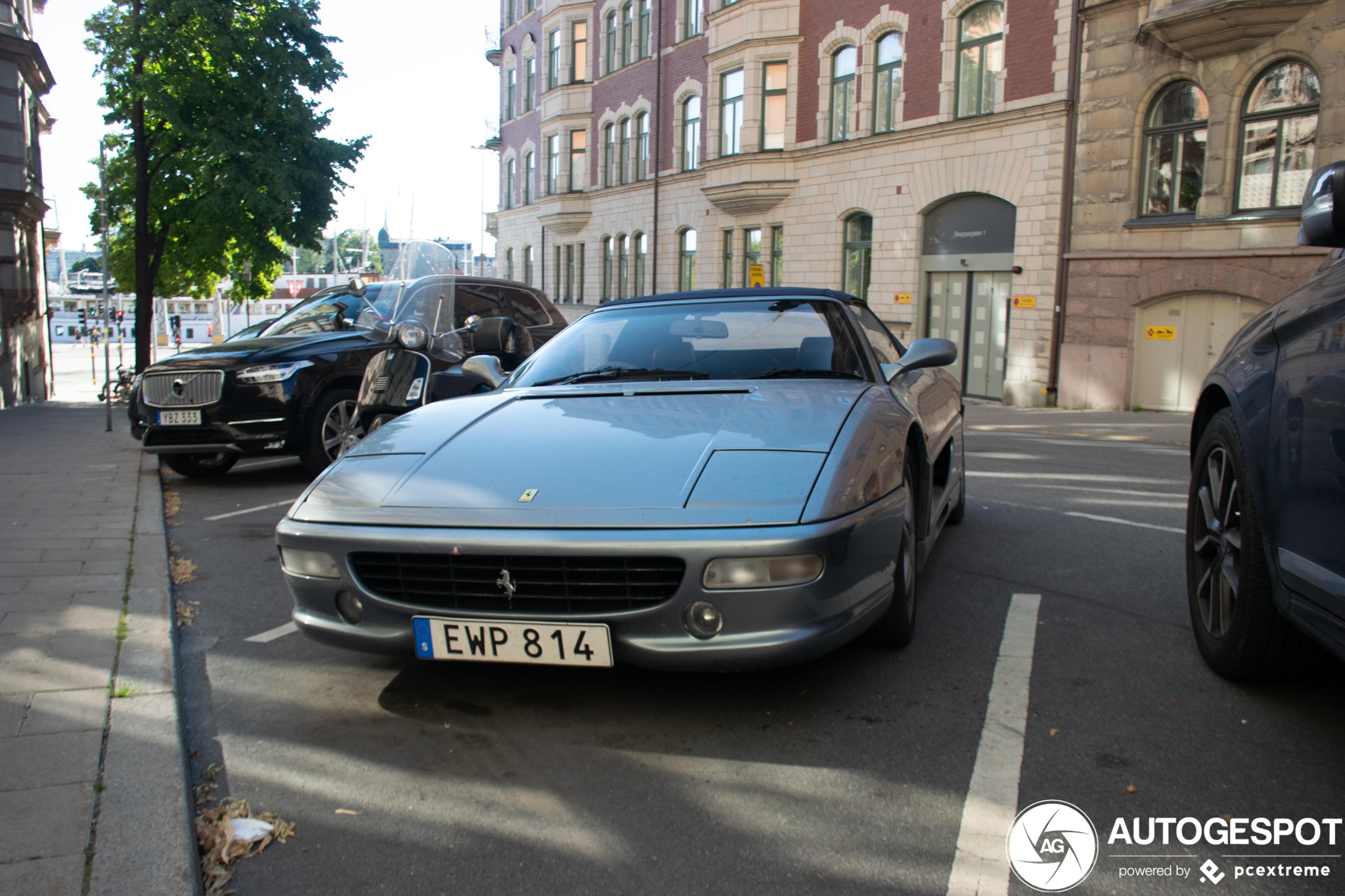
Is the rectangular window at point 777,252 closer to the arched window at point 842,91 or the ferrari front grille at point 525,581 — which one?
the arched window at point 842,91

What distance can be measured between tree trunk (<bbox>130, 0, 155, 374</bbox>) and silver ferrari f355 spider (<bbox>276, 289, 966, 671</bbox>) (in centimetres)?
1847

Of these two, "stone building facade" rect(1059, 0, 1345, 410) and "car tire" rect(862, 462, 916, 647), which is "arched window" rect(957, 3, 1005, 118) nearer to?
"stone building facade" rect(1059, 0, 1345, 410)

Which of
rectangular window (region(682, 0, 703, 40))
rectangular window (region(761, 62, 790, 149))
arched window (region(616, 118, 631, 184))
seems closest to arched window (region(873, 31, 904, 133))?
rectangular window (region(761, 62, 790, 149))

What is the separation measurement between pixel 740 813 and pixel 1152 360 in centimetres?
1660

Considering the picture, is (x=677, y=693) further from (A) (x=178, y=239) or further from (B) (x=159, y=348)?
(B) (x=159, y=348)

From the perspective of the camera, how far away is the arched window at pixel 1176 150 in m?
16.5

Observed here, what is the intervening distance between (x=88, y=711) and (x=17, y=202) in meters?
20.7

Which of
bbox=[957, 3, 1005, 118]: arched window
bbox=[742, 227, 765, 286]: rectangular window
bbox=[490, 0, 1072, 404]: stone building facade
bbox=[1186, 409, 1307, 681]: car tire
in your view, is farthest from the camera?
bbox=[742, 227, 765, 286]: rectangular window

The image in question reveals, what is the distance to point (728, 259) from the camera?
1135 inches

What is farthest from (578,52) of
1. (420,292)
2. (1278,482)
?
(1278,482)

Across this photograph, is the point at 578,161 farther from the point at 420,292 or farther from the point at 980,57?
the point at 420,292

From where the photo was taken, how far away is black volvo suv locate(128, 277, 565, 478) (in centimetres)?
856

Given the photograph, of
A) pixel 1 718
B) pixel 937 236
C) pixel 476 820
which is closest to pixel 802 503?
pixel 476 820

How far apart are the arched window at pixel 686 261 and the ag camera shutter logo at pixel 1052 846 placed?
28.4 m
